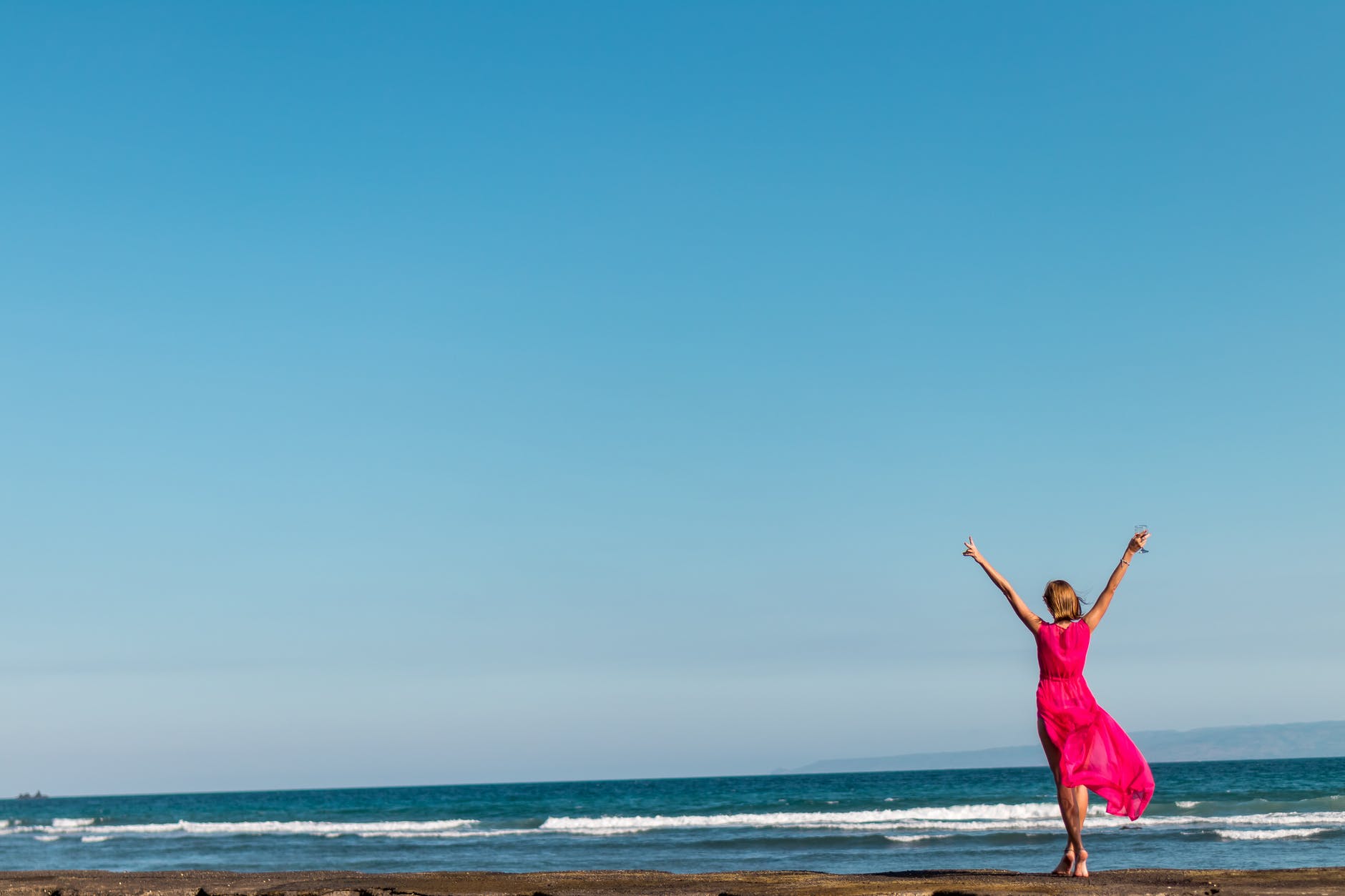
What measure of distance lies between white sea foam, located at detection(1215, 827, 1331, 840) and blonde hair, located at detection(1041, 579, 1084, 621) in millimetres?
13947

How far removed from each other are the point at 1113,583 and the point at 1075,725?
0.98m

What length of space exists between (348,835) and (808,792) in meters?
32.1

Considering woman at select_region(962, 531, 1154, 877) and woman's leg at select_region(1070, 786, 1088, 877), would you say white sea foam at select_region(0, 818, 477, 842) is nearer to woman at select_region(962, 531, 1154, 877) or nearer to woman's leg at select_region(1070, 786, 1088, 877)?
woman's leg at select_region(1070, 786, 1088, 877)

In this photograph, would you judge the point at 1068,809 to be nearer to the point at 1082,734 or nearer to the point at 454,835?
the point at 1082,734

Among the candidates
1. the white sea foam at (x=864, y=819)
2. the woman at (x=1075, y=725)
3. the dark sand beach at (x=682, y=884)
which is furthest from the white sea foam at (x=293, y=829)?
the woman at (x=1075, y=725)

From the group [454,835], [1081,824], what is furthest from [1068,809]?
[454,835]

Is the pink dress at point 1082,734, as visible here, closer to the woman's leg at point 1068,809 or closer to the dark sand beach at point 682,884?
the woman's leg at point 1068,809

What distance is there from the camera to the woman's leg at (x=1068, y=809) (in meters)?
7.27

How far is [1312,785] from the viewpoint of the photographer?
42.4m

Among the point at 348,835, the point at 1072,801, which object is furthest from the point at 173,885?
the point at 348,835

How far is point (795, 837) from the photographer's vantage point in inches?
910

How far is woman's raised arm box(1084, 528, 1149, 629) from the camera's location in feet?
23.0

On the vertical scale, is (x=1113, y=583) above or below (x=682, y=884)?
above

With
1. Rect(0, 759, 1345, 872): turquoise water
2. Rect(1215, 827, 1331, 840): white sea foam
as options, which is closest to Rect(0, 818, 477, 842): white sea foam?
Rect(0, 759, 1345, 872): turquoise water
